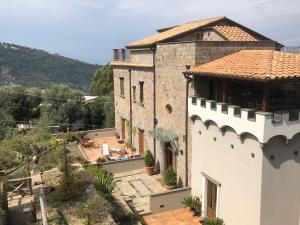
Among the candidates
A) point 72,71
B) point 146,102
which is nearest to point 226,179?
point 146,102

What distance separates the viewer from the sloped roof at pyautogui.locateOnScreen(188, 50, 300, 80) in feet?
38.3

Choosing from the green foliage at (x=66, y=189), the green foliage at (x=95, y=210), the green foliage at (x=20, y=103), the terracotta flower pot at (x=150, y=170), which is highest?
the green foliage at (x=20, y=103)

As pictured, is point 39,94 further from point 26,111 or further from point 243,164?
point 243,164

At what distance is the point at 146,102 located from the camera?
22891mm

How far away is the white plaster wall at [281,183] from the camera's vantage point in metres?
12.3

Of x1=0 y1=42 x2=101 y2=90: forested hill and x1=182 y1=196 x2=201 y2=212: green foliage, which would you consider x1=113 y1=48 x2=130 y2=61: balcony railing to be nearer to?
x1=182 y1=196 x2=201 y2=212: green foliage

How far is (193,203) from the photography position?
54.6 feet

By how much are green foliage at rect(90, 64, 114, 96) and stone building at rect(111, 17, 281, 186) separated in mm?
25741

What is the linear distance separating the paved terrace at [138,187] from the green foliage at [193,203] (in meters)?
2.20


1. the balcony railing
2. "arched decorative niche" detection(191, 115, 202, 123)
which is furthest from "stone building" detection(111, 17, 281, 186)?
"arched decorative niche" detection(191, 115, 202, 123)

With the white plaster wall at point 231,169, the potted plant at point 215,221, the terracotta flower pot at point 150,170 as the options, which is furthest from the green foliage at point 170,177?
the potted plant at point 215,221

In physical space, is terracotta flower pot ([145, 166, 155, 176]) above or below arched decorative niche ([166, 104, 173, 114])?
below

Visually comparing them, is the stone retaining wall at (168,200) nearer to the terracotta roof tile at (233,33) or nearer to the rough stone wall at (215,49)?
the rough stone wall at (215,49)

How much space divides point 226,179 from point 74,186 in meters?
7.07
